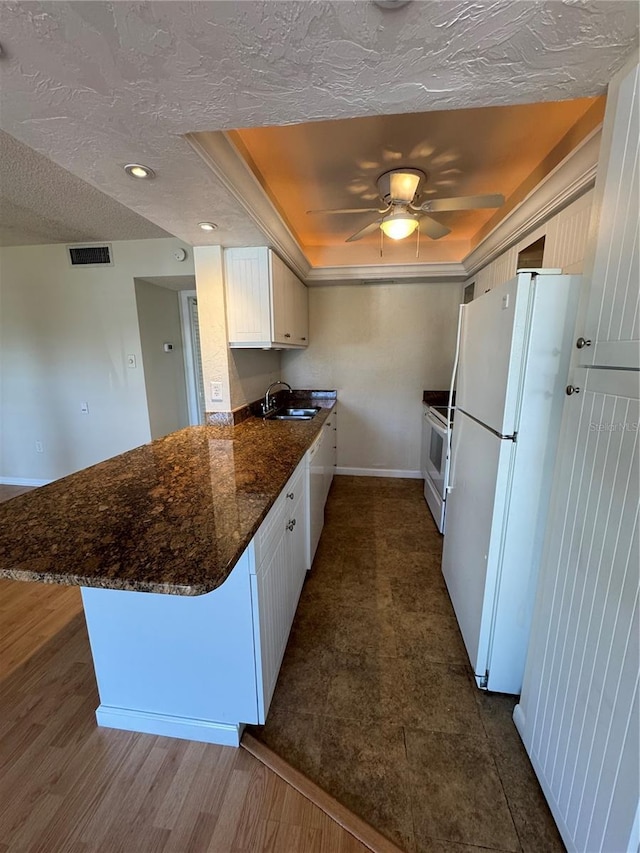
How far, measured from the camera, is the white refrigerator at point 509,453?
118cm

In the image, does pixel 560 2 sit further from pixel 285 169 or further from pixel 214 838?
pixel 214 838

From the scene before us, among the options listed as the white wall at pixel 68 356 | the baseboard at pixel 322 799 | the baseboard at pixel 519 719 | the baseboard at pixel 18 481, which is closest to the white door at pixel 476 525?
the baseboard at pixel 519 719

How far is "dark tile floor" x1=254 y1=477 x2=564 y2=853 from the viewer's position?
43.1 inches

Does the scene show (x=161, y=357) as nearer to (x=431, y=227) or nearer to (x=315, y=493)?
(x=315, y=493)

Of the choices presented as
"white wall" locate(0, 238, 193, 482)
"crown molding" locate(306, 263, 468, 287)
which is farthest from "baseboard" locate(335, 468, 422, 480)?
"white wall" locate(0, 238, 193, 482)

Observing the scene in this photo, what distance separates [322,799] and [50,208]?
3450 mm

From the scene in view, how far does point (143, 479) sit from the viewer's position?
147cm

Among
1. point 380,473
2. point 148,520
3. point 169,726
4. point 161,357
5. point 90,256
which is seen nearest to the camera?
point 148,520

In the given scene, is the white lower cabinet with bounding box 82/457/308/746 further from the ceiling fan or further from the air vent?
the air vent

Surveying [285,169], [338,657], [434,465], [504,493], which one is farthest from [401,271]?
[338,657]

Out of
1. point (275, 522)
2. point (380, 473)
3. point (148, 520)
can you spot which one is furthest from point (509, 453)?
point (380, 473)

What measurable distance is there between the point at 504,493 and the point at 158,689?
4.94 feet

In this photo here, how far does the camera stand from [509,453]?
4.18 ft

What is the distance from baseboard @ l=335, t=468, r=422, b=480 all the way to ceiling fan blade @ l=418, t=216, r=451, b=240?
2.43m
